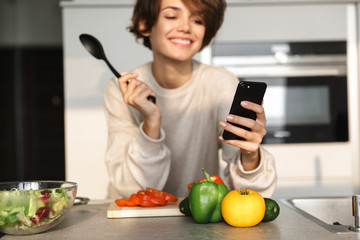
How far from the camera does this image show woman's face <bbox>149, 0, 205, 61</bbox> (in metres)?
1.51

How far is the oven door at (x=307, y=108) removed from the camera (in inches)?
101

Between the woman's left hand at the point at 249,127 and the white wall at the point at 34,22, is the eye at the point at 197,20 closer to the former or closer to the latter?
the woman's left hand at the point at 249,127

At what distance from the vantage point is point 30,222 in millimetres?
907

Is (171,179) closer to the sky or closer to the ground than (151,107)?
closer to the ground

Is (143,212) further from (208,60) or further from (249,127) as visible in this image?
(208,60)

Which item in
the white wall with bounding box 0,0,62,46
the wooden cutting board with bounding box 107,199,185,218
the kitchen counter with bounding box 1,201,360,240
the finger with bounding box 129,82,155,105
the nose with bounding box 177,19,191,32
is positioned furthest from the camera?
the white wall with bounding box 0,0,62,46

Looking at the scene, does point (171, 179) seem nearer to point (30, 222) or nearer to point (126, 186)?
point (126, 186)

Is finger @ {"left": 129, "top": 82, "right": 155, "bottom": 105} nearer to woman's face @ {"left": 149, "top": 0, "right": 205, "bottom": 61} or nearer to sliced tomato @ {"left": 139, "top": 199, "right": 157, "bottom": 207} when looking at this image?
woman's face @ {"left": 149, "top": 0, "right": 205, "bottom": 61}

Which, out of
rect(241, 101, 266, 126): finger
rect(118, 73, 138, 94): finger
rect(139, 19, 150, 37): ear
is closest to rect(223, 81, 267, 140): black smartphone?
rect(241, 101, 266, 126): finger

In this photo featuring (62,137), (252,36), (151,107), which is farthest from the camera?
(62,137)

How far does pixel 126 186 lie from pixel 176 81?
472 millimetres

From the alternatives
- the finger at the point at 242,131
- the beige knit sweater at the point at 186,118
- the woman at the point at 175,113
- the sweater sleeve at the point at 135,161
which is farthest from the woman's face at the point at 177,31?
the finger at the point at 242,131

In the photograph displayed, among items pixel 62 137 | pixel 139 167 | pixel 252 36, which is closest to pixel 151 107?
pixel 139 167

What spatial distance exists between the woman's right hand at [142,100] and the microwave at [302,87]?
1.24 meters
